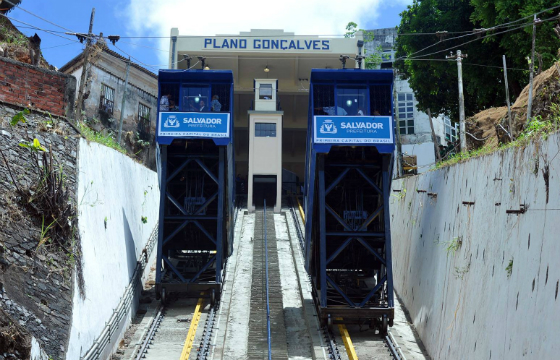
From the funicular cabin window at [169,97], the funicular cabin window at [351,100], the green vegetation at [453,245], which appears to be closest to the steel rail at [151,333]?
the funicular cabin window at [169,97]

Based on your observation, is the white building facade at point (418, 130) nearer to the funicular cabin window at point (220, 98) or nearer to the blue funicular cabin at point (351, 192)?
the blue funicular cabin at point (351, 192)

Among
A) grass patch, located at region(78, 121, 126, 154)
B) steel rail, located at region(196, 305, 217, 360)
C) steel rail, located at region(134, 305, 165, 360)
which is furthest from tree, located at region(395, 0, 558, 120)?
steel rail, located at region(134, 305, 165, 360)

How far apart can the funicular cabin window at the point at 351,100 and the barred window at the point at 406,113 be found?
31338 mm

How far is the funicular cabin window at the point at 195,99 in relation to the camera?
16.9m

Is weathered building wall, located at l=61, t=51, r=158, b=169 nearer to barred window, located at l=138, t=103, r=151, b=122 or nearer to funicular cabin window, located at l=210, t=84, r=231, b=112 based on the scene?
barred window, located at l=138, t=103, r=151, b=122

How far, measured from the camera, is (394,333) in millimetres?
14625

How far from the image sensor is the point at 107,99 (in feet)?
103

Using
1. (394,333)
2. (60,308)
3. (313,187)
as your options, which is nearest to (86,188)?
(60,308)

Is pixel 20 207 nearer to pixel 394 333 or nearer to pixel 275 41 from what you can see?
pixel 394 333

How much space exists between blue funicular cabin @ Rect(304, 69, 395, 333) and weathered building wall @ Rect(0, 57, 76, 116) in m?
6.02

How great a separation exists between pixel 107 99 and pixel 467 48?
18.8 metres

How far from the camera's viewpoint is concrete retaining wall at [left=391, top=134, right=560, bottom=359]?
24.4ft

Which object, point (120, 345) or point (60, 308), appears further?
point (120, 345)

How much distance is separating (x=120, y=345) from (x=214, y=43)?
23.1 m
